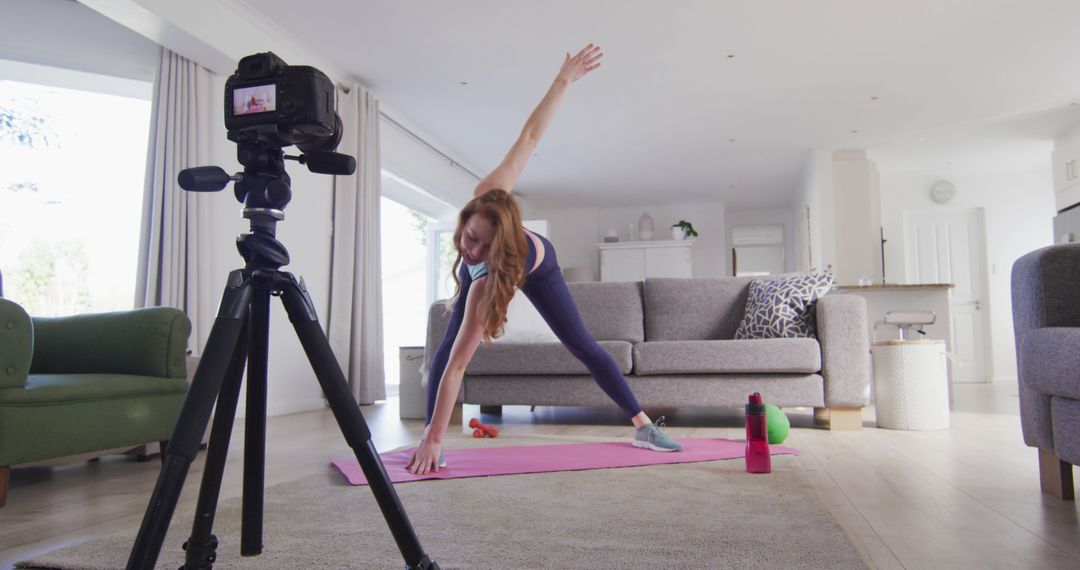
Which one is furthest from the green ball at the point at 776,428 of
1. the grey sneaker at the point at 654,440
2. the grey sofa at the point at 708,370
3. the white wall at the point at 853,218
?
the white wall at the point at 853,218

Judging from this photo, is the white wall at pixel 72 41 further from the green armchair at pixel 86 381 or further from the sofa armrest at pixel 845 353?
the sofa armrest at pixel 845 353

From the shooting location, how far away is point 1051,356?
1446mm

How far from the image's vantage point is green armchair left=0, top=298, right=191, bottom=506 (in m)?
1.83

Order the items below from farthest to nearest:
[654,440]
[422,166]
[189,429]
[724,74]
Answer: [422,166], [724,74], [654,440], [189,429]

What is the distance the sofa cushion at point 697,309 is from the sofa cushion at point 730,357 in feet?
1.70

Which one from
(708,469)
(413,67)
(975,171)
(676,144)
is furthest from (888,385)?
(975,171)

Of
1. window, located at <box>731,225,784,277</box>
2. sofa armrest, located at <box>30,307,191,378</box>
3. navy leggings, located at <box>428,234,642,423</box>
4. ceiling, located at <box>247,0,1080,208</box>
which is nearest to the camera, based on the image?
navy leggings, located at <box>428,234,642,423</box>

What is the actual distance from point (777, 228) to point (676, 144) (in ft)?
14.7

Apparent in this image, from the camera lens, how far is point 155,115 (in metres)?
3.78

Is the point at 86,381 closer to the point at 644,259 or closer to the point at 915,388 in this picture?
the point at 915,388

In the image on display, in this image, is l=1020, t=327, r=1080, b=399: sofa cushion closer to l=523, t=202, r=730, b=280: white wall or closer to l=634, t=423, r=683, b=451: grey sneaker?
l=634, t=423, r=683, b=451: grey sneaker

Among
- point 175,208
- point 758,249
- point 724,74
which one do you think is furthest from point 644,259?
point 175,208

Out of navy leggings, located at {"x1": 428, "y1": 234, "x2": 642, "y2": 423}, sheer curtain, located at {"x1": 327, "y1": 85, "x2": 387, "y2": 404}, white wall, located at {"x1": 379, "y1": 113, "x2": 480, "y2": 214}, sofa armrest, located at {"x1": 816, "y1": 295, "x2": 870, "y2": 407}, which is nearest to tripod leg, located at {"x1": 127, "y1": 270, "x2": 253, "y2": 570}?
navy leggings, located at {"x1": 428, "y1": 234, "x2": 642, "y2": 423}

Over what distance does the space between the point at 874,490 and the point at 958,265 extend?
299 inches
